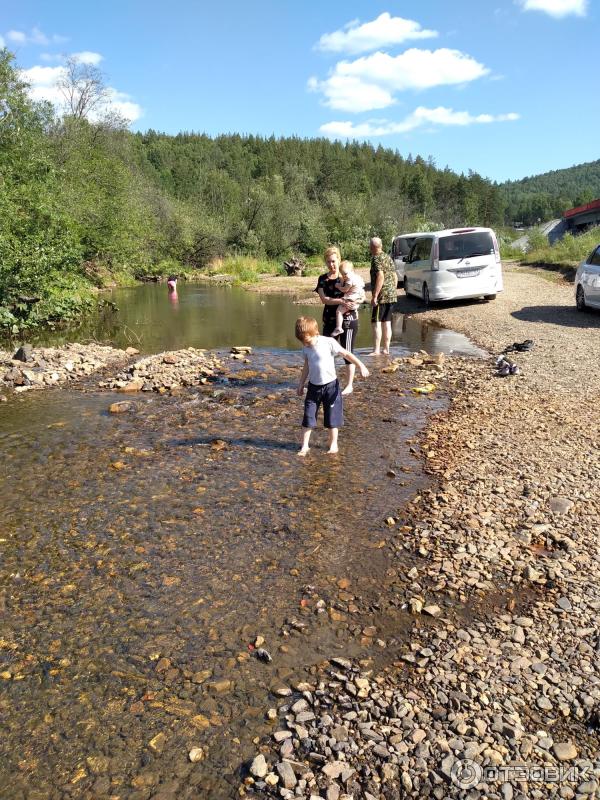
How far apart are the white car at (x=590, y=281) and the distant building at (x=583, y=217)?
60023 millimetres

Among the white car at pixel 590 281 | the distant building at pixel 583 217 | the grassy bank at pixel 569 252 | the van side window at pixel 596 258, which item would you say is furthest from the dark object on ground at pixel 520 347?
the distant building at pixel 583 217

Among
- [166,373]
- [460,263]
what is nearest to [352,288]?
[166,373]

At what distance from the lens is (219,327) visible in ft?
58.4

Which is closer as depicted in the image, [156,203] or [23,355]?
[23,355]

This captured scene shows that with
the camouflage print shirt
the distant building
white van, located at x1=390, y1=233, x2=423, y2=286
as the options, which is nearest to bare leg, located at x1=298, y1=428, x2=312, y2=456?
the camouflage print shirt

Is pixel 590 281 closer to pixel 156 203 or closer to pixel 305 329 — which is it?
pixel 305 329

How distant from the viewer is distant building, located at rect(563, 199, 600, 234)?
2771 inches

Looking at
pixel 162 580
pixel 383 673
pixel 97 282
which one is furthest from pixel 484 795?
pixel 97 282

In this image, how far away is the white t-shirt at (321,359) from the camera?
6367 mm

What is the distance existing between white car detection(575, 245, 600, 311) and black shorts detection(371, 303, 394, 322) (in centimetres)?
693

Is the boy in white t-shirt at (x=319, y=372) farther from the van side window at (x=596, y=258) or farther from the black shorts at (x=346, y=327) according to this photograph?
the van side window at (x=596, y=258)

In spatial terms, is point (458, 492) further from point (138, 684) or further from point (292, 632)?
point (138, 684)

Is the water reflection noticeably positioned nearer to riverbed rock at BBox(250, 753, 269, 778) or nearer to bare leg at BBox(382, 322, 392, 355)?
bare leg at BBox(382, 322, 392, 355)

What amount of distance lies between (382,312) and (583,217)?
75692mm
